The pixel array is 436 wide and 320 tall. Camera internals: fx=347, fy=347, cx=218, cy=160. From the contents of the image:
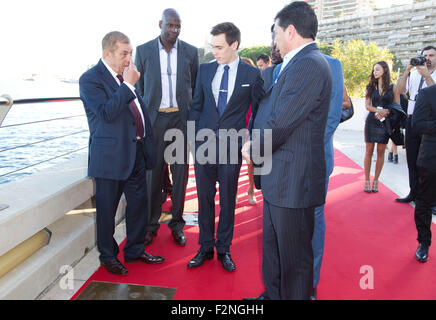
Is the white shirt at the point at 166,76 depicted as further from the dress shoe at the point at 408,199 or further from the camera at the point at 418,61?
the dress shoe at the point at 408,199

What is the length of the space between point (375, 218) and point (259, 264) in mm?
1755

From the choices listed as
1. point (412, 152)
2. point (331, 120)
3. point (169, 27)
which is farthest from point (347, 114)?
point (412, 152)

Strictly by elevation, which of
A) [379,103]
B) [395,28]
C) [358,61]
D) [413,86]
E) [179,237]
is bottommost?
[179,237]

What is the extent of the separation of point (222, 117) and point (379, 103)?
2913mm

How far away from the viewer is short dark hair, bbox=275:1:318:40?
5.39 ft

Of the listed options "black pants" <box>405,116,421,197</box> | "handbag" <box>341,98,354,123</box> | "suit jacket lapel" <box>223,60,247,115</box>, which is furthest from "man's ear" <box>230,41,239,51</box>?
"black pants" <box>405,116,421,197</box>

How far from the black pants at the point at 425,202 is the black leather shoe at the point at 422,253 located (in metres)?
0.04

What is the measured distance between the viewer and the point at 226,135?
255cm

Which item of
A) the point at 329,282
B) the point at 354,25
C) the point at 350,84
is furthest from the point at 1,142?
the point at 354,25

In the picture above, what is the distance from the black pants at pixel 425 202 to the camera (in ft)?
9.05

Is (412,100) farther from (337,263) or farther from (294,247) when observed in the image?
(294,247)

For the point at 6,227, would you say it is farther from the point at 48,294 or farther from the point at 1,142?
the point at 1,142

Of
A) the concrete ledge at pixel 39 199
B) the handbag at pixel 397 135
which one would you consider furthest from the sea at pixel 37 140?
the handbag at pixel 397 135

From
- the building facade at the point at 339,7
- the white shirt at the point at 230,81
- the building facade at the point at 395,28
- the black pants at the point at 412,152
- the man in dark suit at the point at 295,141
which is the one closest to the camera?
the man in dark suit at the point at 295,141
